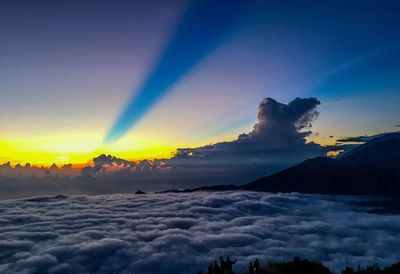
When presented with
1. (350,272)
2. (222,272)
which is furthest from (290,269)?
(222,272)

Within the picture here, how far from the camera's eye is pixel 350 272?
414ft

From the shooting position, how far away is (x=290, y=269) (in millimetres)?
128375

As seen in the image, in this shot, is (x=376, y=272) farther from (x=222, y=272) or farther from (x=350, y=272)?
(x=222, y=272)

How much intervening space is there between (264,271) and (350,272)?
30932 mm

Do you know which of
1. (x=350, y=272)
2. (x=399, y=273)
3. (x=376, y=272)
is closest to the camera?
(x=399, y=273)

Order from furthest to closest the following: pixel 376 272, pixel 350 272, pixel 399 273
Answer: pixel 350 272, pixel 376 272, pixel 399 273

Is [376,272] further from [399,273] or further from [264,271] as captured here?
[264,271]

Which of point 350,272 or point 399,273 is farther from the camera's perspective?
point 350,272

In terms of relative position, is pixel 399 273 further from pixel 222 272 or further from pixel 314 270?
pixel 222 272

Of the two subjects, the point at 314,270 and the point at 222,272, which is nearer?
the point at 222,272

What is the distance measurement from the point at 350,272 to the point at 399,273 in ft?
65.7

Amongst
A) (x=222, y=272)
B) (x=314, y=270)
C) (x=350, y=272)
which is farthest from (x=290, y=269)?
(x=222, y=272)

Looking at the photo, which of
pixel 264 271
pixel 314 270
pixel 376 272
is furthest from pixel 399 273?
pixel 264 271

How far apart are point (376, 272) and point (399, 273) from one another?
817 cm
